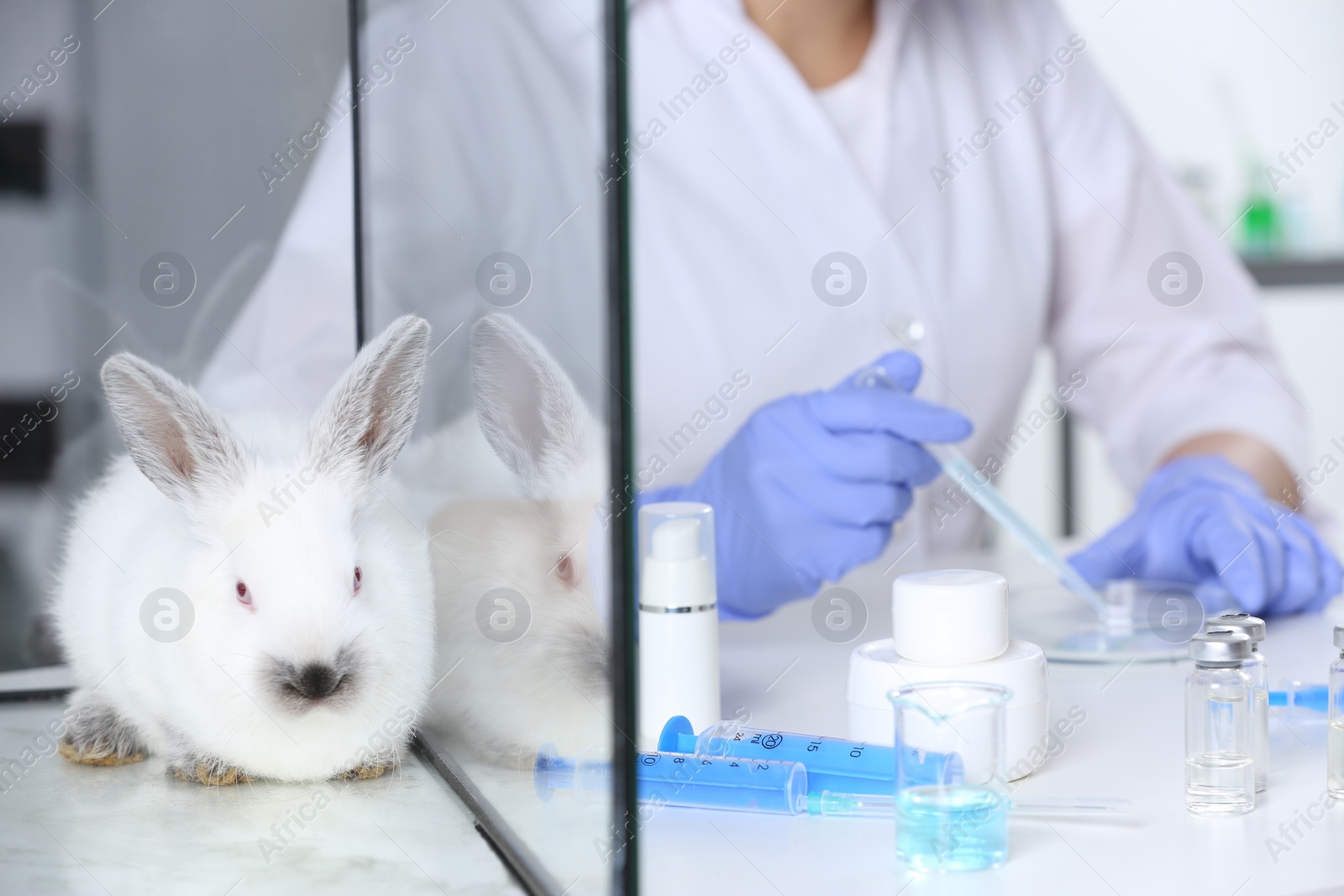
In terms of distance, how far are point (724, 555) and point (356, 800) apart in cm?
57

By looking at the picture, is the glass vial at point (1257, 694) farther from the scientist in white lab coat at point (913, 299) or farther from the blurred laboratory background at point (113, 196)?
the blurred laboratory background at point (113, 196)

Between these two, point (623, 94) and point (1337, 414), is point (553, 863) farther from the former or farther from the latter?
point (1337, 414)

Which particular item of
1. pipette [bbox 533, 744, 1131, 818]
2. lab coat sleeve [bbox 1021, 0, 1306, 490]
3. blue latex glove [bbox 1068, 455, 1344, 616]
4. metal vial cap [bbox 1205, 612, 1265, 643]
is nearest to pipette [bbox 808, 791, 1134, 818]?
pipette [bbox 533, 744, 1131, 818]

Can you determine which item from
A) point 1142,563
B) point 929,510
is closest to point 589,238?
point 1142,563

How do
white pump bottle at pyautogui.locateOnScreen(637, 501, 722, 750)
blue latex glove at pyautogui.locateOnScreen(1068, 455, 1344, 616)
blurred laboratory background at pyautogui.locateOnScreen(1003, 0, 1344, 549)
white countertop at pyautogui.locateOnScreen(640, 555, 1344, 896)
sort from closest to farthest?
white countertop at pyautogui.locateOnScreen(640, 555, 1344, 896) < white pump bottle at pyautogui.locateOnScreen(637, 501, 722, 750) < blue latex glove at pyautogui.locateOnScreen(1068, 455, 1344, 616) < blurred laboratory background at pyautogui.locateOnScreen(1003, 0, 1344, 549)

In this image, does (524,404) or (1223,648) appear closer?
(524,404)

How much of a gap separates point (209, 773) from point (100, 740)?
0.06m

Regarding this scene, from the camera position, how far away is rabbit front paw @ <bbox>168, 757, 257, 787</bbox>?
40cm

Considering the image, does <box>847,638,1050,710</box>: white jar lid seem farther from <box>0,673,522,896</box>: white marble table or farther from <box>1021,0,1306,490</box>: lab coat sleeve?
<box>1021,0,1306,490</box>: lab coat sleeve

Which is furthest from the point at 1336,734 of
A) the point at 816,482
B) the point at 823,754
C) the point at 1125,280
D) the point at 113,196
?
the point at 1125,280

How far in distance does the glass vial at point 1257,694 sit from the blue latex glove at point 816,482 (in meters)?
0.28

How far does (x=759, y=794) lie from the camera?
0.58m

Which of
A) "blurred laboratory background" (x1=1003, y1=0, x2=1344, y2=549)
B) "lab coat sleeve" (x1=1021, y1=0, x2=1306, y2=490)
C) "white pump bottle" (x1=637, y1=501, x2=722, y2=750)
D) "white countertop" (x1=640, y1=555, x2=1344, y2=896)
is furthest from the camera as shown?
"blurred laboratory background" (x1=1003, y1=0, x2=1344, y2=549)

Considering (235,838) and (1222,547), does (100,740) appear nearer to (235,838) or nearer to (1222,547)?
(235,838)
